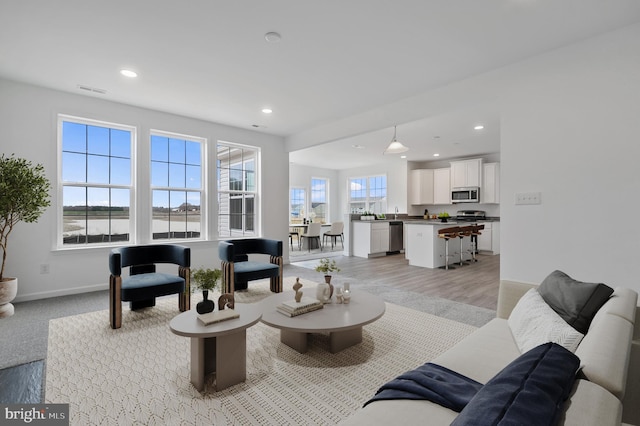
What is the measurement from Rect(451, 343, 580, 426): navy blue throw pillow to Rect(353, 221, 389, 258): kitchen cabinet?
669cm

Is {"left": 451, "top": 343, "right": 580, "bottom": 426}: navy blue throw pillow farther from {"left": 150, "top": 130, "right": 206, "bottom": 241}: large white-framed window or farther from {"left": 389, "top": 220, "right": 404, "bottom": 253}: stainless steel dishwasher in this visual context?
{"left": 389, "top": 220, "right": 404, "bottom": 253}: stainless steel dishwasher

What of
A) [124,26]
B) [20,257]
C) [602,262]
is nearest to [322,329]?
[602,262]

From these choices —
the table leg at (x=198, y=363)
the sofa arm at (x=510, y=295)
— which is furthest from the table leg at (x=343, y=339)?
the sofa arm at (x=510, y=295)

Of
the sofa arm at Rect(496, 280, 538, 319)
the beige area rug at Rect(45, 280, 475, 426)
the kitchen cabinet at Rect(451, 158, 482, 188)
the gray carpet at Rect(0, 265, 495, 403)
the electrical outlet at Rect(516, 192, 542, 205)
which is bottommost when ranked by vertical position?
the beige area rug at Rect(45, 280, 475, 426)

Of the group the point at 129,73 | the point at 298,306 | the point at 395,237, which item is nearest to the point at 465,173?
the point at 395,237

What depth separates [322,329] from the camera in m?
2.19

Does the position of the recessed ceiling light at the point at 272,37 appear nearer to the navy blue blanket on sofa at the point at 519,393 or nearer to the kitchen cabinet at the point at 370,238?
the navy blue blanket on sofa at the point at 519,393

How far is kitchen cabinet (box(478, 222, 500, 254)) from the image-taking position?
26.1 feet

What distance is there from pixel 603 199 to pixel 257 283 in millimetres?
4294

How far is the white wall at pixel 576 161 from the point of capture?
8.77 feet

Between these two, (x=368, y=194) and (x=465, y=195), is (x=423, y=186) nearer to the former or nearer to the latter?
(x=465, y=195)

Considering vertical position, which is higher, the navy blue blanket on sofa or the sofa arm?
the navy blue blanket on sofa

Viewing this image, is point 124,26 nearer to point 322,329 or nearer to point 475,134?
point 322,329

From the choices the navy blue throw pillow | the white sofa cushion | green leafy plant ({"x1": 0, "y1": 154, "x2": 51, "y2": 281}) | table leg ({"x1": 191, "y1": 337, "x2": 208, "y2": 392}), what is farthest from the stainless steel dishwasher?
the navy blue throw pillow
